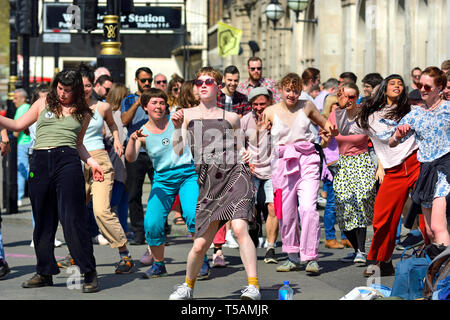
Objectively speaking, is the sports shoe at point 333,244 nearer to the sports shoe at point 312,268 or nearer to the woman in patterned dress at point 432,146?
the sports shoe at point 312,268

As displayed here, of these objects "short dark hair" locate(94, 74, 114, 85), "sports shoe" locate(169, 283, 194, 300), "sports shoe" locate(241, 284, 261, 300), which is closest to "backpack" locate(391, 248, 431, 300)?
"sports shoe" locate(241, 284, 261, 300)

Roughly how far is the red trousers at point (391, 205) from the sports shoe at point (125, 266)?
2.30 metres

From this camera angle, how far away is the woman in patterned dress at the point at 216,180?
26.0 ft

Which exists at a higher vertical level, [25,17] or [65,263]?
[25,17]

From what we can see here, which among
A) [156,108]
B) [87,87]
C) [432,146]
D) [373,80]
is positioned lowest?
[432,146]

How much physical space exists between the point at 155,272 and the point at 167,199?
69 cm

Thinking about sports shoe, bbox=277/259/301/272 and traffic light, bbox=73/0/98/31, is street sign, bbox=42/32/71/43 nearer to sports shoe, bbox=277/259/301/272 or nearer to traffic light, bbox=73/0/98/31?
traffic light, bbox=73/0/98/31

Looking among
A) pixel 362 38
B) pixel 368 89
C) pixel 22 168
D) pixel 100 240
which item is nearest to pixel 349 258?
pixel 100 240

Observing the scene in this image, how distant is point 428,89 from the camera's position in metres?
8.52

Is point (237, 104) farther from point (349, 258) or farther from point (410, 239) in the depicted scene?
point (410, 239)

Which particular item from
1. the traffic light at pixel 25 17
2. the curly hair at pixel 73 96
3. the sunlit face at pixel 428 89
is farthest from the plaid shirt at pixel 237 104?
the traffic light at pixel 25 17

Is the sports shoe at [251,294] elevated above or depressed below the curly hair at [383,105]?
below
